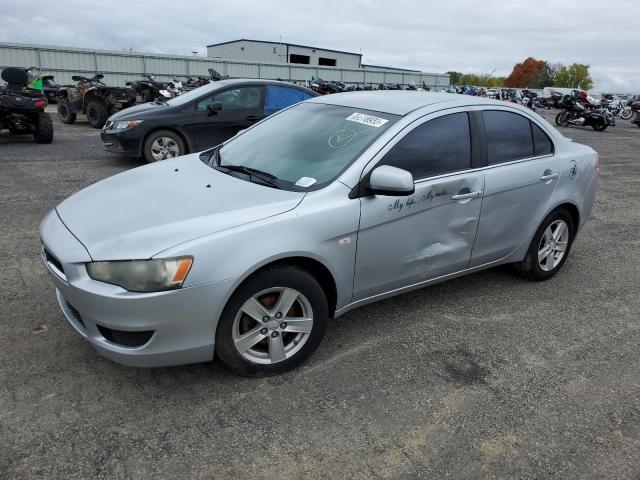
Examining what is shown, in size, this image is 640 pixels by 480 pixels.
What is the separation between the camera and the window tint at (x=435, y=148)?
3.39m

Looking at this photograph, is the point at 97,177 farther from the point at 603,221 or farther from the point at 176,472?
the point at 603,221

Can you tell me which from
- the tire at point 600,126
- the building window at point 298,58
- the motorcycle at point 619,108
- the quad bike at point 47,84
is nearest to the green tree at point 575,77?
the building window at point 298,58

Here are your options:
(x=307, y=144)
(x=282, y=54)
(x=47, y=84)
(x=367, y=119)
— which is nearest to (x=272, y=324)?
(x=307, y=144)

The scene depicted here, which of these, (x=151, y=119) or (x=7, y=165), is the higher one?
(x=151, y=119)

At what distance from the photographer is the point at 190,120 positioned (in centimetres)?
846

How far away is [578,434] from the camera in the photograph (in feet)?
8.86

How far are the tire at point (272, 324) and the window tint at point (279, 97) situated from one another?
6451 mm

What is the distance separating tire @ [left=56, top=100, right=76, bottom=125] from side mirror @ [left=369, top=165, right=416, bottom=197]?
13.0m

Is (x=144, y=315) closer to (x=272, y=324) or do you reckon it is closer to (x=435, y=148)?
(x=272, y=324)

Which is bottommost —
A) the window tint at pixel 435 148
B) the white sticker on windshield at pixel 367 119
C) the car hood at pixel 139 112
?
the car hood at pixel 139 112

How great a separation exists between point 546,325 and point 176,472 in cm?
277

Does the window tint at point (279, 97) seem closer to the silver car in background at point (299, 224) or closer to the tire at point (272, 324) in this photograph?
the silver car in background at point (299, 224)

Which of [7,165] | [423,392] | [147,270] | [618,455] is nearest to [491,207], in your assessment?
[423,392]

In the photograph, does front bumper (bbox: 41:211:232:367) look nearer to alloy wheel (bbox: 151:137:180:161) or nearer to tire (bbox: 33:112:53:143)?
alloy wheel (bbox: 151:137:180:161)
